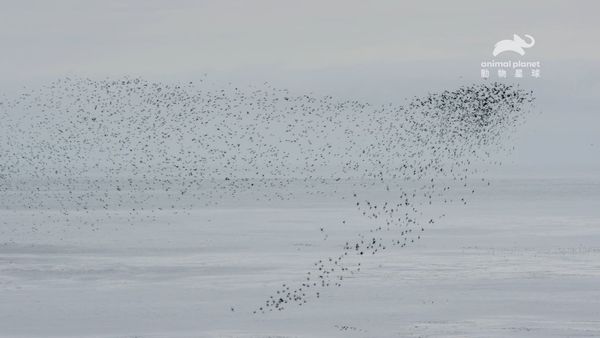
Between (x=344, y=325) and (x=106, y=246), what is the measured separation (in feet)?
102

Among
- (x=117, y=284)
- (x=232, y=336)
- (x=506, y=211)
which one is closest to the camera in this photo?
(x=232, y=336)

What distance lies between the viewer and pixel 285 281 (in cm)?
4309

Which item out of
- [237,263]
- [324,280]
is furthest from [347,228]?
[324,280]

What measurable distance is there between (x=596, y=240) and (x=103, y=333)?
3553 centimetres

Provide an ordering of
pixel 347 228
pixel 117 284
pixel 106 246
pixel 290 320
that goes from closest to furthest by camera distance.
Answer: pixel 290 320
pixel 117 284
pixel 106 246
pixel 347 228

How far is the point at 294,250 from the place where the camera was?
190 feet

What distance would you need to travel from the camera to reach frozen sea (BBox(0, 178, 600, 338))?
33.0 metres

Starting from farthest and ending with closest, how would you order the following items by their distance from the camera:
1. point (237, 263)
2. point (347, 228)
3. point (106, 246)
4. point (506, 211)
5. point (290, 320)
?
point (506, 211) → point (347, 228) → point (106, 246) → point (237, 263) → point (290, 320)

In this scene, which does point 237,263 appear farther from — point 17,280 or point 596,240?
point 596,240

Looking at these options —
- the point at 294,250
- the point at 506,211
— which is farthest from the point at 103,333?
the point at 506,211

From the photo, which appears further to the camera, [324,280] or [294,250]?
[294,250]

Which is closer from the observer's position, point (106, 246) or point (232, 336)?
point (232, 336)

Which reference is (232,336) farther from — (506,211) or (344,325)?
(506,211)

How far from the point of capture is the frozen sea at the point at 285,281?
33.0 meters
